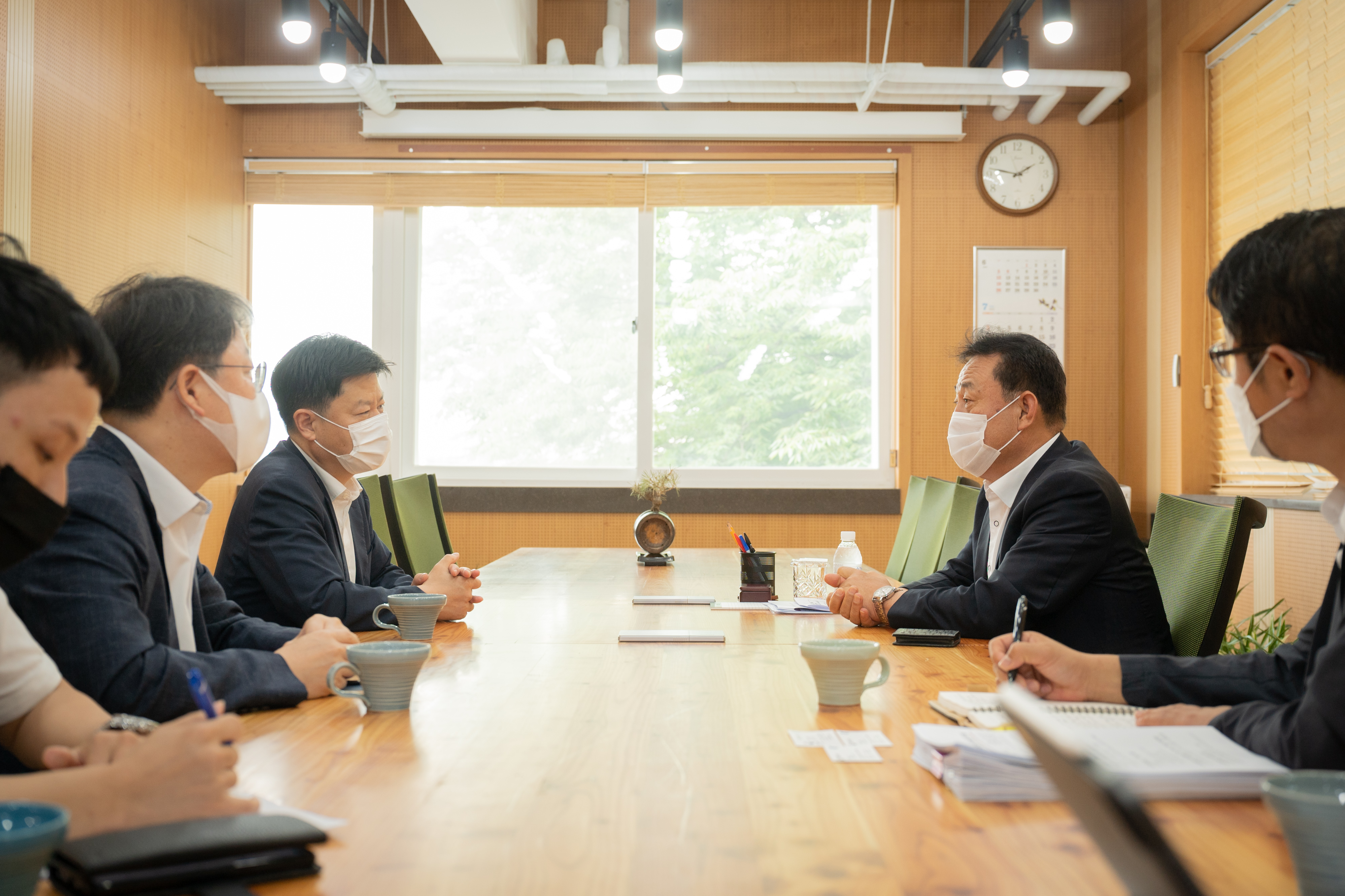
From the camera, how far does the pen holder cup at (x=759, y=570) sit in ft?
8.39

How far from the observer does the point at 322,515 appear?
2.23 metres

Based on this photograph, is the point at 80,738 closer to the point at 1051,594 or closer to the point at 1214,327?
the point at 1051,594

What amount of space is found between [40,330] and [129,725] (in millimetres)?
431

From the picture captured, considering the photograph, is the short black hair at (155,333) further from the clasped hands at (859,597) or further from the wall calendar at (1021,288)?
the wall calendar at (1021,288)

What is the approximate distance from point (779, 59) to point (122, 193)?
312 centimetres

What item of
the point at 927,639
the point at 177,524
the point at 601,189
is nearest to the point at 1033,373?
the point at 927,639

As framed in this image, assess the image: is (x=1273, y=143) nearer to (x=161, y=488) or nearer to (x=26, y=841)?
(x=161, y=488)

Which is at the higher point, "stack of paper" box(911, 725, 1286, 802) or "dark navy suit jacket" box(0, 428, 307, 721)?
"dark navy suit jacket" box(0, 428, 307, 721)

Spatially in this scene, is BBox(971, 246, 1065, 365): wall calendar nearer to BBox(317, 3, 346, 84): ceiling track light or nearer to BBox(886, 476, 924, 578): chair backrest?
BBox(886, 476, 924, 578): chair backrest

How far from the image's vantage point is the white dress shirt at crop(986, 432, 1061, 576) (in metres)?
2.33

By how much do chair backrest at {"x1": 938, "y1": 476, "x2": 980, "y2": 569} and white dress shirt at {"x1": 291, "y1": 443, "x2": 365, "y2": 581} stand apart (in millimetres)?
1747

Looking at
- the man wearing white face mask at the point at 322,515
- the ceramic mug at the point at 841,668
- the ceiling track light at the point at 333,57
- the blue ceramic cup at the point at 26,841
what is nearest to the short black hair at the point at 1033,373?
the ceramic mug at the point at 841,668

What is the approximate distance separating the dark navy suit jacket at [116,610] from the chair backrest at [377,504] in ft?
6.27

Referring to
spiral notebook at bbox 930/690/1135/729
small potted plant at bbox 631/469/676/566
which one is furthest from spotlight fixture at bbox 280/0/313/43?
spiral notebook at bbox 930/690/1135/729
